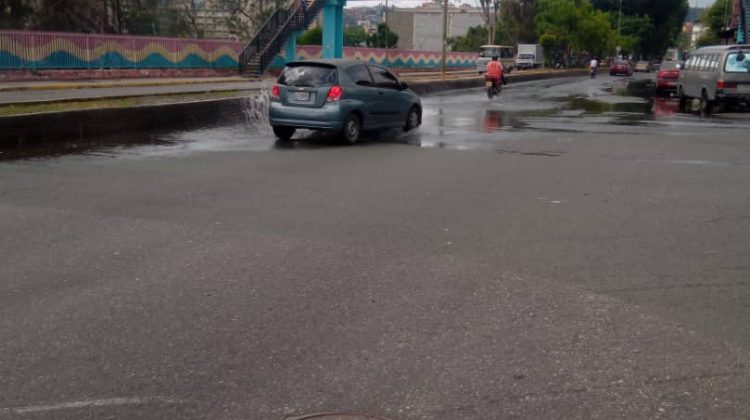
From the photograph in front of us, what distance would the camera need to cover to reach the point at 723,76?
22547mm

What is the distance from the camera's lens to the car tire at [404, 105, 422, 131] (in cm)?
1750

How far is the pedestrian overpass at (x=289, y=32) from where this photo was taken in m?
41.5

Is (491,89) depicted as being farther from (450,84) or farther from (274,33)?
(274,33)

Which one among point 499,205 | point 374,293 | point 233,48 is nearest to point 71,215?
point 374,293

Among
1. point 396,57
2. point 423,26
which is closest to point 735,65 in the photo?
point 396,57

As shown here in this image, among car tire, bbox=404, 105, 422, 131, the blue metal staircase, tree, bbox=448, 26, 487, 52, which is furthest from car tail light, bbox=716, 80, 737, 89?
tree, bbox=448, 26, 487, 52

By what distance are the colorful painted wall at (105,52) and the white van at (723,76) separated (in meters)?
22.8

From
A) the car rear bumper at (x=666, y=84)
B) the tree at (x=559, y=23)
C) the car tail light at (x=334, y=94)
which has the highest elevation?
the tree at (x=559, y=23)

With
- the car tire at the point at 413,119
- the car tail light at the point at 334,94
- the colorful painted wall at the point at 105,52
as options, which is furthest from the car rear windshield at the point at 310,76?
the colorful painted wall at the point at 105,52

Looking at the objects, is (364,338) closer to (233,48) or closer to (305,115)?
(305,115)

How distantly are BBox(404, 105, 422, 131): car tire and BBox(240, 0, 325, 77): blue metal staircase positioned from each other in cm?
2401

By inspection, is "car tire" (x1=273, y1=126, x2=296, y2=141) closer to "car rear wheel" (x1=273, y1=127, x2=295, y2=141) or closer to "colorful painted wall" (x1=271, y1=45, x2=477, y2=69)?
"car rear wheel" (x1=273, y1=127, x2=295, y2=141)

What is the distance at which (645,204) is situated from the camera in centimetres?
916

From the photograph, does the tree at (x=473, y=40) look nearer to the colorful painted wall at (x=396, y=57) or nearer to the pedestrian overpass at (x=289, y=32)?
the colorful painted wall at (x=396, y=57)
